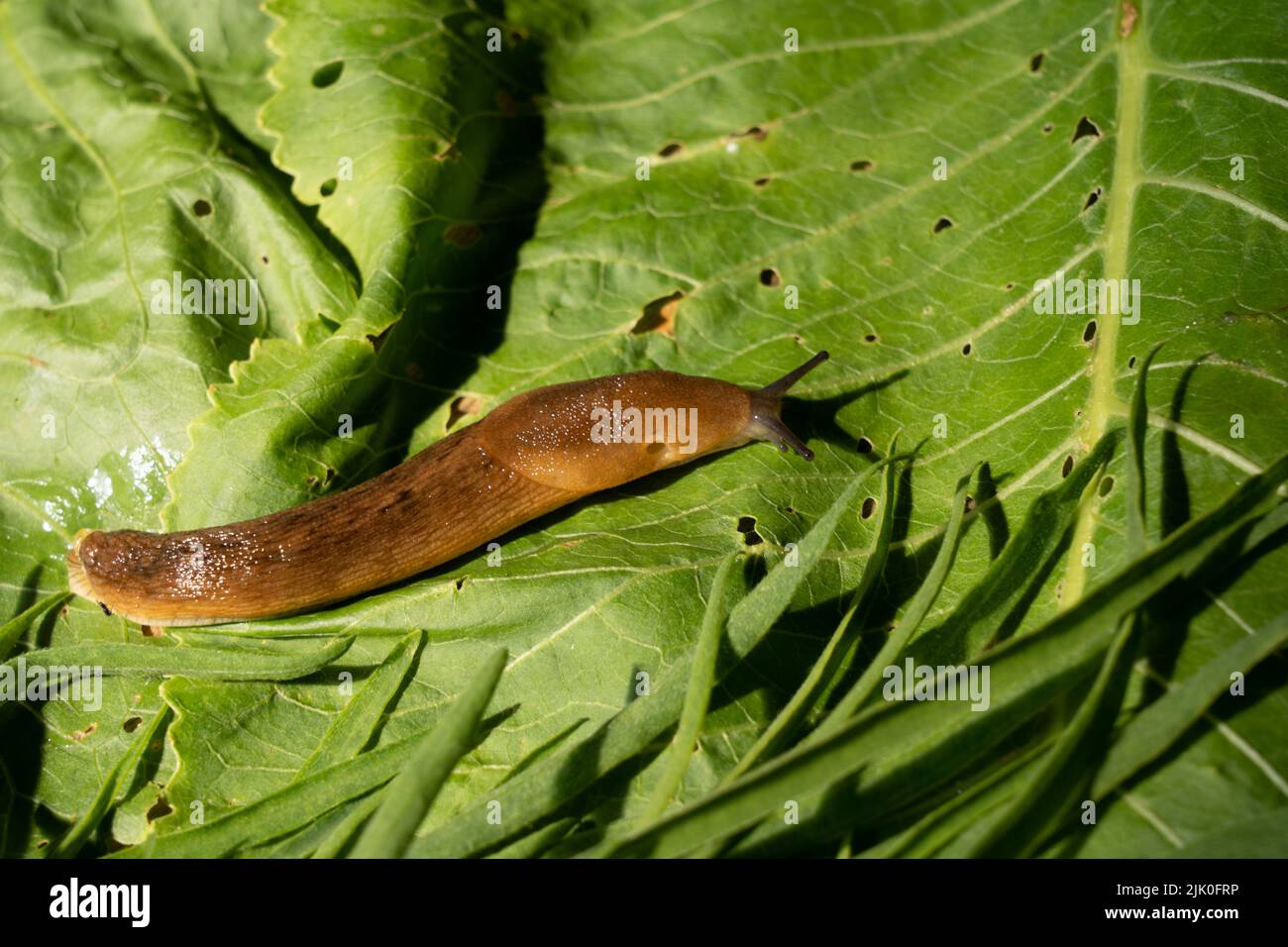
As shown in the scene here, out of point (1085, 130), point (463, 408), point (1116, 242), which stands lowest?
point (463, 408)

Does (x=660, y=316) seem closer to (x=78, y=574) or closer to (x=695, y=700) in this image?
(x=695, y=700)

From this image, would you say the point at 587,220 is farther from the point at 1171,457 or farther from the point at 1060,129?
the point at 1171,457

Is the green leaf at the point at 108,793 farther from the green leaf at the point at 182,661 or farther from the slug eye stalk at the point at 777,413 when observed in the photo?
the slug eye stalk at the point at 777,413

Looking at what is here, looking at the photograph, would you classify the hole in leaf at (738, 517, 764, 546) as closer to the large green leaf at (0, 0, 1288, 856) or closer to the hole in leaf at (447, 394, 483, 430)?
the large green leaf at (0, 0, 1288, 856)

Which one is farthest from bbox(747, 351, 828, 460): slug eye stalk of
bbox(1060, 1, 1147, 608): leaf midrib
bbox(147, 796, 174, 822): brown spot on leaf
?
bbox(147, 796, 174, 822): brown spot on leaf

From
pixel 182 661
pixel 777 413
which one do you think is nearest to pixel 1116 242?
pixel 777 413
